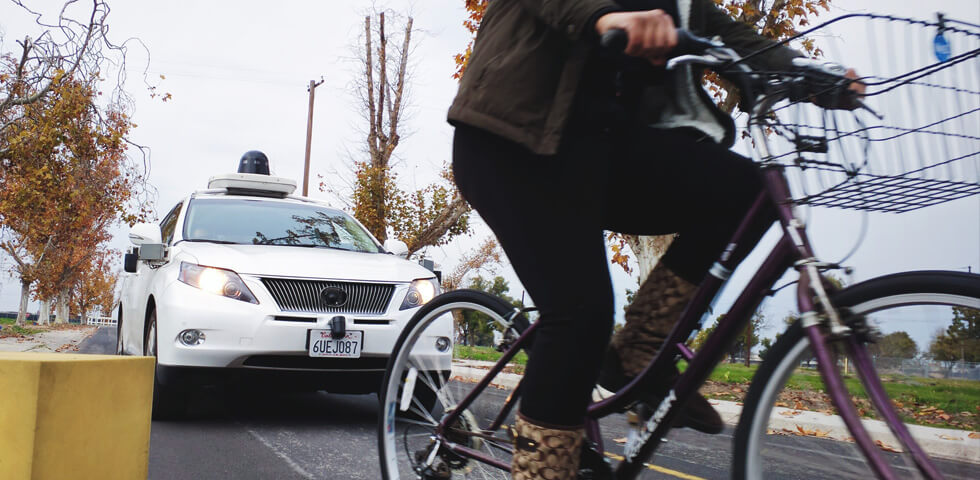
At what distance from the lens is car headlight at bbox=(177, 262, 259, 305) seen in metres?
5.07

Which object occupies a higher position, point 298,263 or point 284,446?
point 298,263

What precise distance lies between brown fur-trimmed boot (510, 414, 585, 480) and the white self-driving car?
131 inches

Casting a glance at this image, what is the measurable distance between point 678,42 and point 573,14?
221mm

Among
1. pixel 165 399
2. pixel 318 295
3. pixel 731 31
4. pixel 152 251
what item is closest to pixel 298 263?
pixel 318 295

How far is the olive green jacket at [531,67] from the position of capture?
5.71ft

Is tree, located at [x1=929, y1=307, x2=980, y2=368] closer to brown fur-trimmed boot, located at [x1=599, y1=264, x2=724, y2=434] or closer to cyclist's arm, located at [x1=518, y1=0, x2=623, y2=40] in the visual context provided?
brown fur-trimmed boot, located at [x1=599, y1=264, x2=724, y2=434]

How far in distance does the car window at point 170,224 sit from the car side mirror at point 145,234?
0.17 m

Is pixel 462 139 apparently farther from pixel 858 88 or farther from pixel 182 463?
pixel 182 463

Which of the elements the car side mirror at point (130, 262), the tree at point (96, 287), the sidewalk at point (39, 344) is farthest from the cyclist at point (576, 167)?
the tree at point (96, 287)

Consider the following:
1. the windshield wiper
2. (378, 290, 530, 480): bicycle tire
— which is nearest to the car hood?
the windshield wiper

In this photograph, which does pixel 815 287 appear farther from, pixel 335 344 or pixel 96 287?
pixel 96 287

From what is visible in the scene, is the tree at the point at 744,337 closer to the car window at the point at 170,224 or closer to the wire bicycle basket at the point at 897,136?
the wire bicycle basket at the point at 897,136

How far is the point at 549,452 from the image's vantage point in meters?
1.87

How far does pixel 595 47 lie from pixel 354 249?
4663mm
